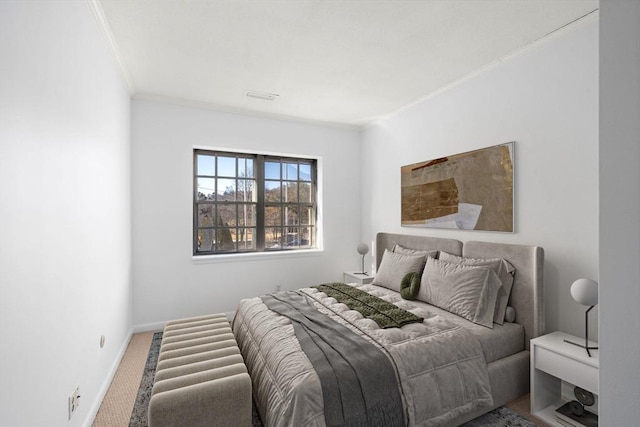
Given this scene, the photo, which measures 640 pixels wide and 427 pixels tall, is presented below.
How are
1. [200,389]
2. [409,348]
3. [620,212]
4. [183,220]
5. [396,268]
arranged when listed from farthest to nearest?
[183,220]
[396,268]
[409,348]
[200,389]
[620,212]

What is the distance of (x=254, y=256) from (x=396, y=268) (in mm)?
1922

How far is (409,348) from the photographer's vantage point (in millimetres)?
1826

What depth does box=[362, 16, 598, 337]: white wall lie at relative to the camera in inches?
83.8

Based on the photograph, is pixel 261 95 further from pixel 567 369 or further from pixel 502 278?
pixel 567 369

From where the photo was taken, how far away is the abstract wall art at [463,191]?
105 inches

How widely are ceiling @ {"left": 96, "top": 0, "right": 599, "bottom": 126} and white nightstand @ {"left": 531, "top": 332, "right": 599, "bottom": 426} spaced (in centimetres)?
231

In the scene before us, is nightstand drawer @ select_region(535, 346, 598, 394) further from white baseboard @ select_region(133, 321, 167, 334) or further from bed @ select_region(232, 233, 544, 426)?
white baseboard @ select_region(133, 321, 167, 334)

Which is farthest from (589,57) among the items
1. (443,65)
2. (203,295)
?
(203,295)

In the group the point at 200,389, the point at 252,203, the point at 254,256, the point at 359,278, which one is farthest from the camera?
the point at 252,203

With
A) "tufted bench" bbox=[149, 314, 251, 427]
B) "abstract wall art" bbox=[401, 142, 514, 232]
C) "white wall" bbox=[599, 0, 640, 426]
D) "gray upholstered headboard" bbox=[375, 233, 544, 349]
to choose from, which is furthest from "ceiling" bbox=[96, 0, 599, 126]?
"tufted bench" bbox=[149, 314, 251, 427]

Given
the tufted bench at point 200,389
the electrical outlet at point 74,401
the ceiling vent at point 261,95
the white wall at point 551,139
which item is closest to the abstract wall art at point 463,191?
the white wall at point 551,139

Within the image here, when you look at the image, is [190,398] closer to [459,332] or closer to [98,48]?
[459,332]

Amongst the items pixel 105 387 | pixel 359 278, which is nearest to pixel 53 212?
pixel 105 387

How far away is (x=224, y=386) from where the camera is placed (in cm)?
156
